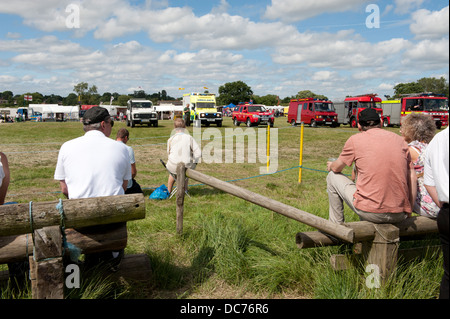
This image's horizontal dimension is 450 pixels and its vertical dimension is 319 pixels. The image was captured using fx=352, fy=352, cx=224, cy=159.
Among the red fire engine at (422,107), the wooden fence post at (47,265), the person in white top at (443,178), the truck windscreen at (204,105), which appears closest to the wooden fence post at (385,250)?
the person in white top at (443,178)

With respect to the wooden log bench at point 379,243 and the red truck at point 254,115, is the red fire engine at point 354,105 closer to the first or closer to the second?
the red truck at point 254,115

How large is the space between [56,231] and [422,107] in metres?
28.6

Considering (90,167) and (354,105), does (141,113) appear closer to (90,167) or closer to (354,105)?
(354,105)

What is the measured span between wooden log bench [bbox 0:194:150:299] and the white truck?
2545 cm

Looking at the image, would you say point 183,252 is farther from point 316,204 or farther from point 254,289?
point 316,204

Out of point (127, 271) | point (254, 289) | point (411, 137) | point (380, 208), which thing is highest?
point (411, 137)

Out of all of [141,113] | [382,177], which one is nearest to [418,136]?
[382,177]

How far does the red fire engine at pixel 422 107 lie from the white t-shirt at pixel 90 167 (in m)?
26.2

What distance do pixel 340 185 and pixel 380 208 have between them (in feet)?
2.18

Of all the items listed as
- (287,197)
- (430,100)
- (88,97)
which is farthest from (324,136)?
(88,97)

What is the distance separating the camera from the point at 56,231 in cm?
229

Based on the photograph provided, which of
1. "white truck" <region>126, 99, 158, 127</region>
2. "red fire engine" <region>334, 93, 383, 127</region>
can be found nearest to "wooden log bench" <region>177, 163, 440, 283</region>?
"white truck" <region>126, 99, 158, 127</region>

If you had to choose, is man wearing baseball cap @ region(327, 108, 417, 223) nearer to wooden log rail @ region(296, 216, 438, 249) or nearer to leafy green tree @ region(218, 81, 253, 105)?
wooden log rail @ region(296, 216, 438, 249)
